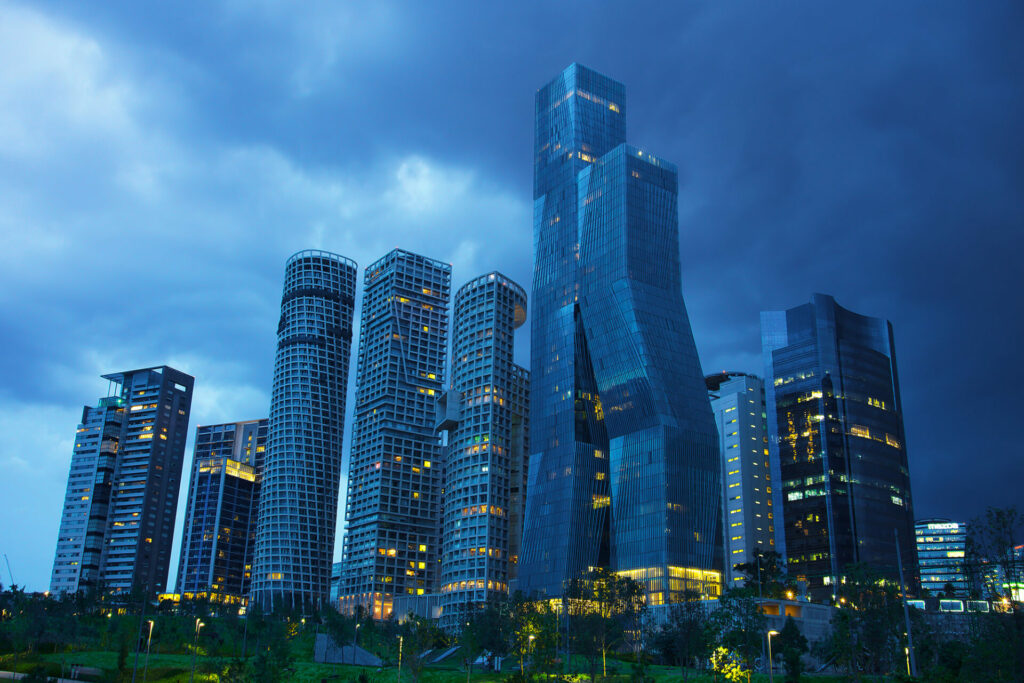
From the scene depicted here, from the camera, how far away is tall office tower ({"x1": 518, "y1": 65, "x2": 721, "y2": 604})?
172125 millimetres

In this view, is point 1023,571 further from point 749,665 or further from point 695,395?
point 695,395

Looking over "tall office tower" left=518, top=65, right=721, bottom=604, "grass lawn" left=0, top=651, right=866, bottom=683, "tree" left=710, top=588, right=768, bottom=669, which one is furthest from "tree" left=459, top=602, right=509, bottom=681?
"tall office tower" left=518, top=65, right=721, bottom=604

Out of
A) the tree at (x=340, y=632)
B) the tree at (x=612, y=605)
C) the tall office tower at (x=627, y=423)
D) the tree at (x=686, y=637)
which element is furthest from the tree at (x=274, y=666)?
the tall office tower at (x=627, y=423)

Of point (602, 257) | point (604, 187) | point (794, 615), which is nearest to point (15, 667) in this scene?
point (794, 615)

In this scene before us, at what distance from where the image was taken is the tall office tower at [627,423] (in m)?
172

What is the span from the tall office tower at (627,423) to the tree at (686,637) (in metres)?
30.9

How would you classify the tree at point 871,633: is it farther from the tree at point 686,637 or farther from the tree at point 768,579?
the tree at point 768,579

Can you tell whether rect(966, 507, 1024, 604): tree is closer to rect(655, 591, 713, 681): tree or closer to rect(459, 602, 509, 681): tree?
rect(655, 591, 713, 681): tree

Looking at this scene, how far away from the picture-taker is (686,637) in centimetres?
11431

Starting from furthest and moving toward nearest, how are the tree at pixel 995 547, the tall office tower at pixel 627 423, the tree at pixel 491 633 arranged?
the tall office tower at pixel 627 423
the tree at pixel 491 633
the tree at pixel 995 547

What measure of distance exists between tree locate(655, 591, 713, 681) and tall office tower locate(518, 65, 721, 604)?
3089cm

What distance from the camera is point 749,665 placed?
280ft

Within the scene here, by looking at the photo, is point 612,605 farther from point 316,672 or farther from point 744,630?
point 316,672

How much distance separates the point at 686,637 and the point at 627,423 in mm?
69736
